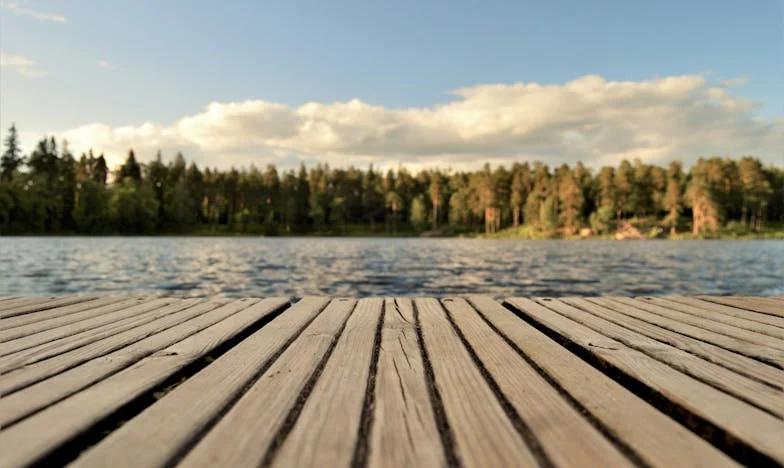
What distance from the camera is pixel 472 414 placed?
1864mm

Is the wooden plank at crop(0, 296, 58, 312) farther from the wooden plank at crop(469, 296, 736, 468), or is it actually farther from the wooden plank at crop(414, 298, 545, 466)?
the wooden plank at crop(469, 296, 736, 468)

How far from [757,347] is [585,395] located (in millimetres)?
1831

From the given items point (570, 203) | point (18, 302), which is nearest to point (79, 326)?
point (18, 302)

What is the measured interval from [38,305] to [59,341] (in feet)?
7.05

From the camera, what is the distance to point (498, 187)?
107750mm

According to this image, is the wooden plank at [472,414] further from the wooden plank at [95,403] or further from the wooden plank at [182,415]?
the wooden plank at [95,403]

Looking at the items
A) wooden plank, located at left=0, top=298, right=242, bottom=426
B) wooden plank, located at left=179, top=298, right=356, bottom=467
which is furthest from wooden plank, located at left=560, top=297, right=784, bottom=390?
wooden plank, located at left=0, top=298, right=242, bottom=426

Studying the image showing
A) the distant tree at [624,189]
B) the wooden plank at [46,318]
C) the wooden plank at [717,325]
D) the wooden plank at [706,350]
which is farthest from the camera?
the distant tree at [624,189]

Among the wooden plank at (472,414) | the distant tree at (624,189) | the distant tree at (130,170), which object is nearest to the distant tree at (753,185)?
the distant tree at (624,189)

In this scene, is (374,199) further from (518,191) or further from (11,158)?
(11,158)

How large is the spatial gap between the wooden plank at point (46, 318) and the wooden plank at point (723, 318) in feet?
18.1

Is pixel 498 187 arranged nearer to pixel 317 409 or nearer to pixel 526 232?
pixel 526 232

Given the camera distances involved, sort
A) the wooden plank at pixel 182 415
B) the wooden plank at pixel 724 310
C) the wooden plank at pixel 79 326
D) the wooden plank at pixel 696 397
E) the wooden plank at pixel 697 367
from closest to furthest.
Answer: the wooden plank at pixel 182 415 < the wooden plank at pixel 696 397 < the wooden plank at pixel 697 367 < the wooden plank at pixel 79 326 < the wooden plank at pixel 724 310

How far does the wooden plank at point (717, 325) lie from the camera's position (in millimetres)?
3281
